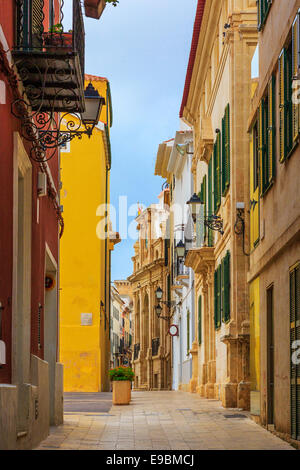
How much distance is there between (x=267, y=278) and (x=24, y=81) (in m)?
5.81

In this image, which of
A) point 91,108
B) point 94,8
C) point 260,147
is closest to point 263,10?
point 260,147

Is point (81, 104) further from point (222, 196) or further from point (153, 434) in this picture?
point (222, 196)

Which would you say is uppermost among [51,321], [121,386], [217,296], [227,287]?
[227,287]

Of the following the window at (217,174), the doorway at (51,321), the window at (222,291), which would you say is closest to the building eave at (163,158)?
the window at (217,174)

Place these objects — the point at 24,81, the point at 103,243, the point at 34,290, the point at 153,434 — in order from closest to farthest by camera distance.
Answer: the point at 24,81
the point at 34,290
the point at 153,434
the point at 103,243

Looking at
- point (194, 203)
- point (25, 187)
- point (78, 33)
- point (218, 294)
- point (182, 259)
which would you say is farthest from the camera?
point (182, 259)

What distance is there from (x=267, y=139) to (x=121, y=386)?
12.0m

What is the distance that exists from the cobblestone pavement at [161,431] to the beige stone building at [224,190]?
7.04 ft

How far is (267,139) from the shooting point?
14945mm

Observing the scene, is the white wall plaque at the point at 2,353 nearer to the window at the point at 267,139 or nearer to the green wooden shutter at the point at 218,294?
the window at the point at 267,139

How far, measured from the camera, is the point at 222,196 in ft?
77.1

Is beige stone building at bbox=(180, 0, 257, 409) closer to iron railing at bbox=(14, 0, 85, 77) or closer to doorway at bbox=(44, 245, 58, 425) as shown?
doorway at bbox=(44, 245, 58, 425)

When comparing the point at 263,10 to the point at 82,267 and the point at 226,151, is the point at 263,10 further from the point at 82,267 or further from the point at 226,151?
the point at 82,267
